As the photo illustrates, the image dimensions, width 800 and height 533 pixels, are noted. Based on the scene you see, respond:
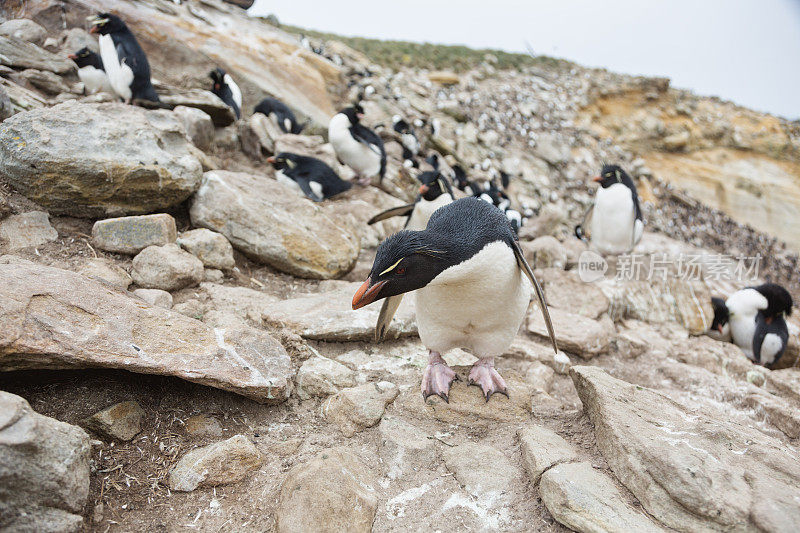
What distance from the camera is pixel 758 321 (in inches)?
257

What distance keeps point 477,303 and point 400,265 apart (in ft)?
2.10

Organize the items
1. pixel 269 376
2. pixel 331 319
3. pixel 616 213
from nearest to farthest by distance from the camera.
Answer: pixel 269 376, pixel 331 319, pixel 616 213

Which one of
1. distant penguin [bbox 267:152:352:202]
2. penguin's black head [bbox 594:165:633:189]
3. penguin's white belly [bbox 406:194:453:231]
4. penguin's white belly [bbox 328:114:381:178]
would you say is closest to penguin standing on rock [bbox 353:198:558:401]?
penguin's white belly [bbox 406:194:453:231]

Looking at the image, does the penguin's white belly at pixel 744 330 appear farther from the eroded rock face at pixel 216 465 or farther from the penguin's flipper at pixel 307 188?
the eroded rock face at pixel 216 465

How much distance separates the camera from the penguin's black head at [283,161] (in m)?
6.64

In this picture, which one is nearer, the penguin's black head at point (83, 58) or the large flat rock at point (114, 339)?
the large flat rock at point (114, 339)

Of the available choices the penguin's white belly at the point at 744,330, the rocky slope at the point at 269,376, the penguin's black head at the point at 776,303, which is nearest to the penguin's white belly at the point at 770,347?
the penguin's white belly at the point at 744,330

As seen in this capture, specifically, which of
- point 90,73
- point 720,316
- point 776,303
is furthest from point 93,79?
point 776,303

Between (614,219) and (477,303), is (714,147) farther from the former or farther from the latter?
(477,303)

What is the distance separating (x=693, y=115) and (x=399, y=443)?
775 inches

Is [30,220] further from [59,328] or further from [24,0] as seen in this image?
[24,0]

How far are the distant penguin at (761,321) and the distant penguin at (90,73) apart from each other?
8914mm

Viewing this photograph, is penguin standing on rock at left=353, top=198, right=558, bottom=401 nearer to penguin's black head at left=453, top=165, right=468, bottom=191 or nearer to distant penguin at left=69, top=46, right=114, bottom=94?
distant penguin at left=69, top=46, right=114, bottom=94

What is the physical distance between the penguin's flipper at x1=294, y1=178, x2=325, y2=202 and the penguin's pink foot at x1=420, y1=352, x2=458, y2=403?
3917 mm
